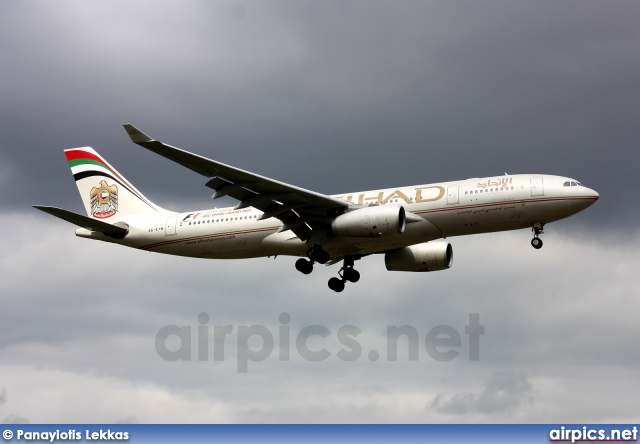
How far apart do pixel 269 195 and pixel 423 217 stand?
7.17 m

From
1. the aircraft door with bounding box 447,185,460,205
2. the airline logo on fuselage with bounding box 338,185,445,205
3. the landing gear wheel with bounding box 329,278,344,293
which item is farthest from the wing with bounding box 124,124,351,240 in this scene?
the landing gear wheel with bounding box 329,278,344,293

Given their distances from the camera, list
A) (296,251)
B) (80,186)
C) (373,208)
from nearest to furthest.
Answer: (373,208), (296,251), (80,186)

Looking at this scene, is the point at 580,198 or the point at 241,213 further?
the point at 241,213

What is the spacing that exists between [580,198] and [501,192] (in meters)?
3.62

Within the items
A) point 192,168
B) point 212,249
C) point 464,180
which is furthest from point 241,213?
point 464,180

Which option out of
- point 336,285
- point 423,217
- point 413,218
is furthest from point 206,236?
point 423,217

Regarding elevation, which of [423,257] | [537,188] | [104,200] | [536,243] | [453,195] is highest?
[104,200]

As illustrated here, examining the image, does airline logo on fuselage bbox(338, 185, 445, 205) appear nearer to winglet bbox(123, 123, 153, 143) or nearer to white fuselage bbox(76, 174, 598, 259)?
white fuselage bbox(76, 174, 598, 259)

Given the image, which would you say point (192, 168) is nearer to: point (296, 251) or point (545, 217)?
point (296, 251)

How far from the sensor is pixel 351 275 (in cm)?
5138

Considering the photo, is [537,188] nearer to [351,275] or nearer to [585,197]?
[585,197]

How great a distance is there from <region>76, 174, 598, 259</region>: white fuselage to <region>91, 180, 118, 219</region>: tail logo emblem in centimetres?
616

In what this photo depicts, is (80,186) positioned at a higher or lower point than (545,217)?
higher

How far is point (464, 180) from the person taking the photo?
45.5 metres
